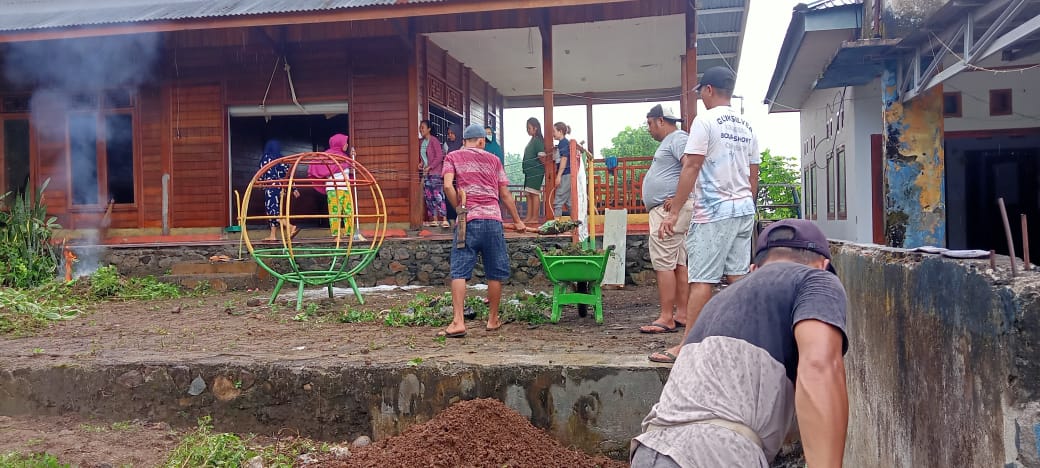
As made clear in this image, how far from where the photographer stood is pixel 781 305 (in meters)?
2.00

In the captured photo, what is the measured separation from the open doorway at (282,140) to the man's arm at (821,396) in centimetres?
1076

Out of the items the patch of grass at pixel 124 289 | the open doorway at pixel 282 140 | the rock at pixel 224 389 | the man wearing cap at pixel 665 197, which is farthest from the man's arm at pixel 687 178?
the open doorway at pixel 282 140

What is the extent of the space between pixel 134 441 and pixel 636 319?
3992 millimetres

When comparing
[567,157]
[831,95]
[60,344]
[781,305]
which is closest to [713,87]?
[781,305]

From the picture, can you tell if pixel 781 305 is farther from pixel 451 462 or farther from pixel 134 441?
pixel 134 441

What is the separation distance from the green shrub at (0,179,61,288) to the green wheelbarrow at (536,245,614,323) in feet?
22.3

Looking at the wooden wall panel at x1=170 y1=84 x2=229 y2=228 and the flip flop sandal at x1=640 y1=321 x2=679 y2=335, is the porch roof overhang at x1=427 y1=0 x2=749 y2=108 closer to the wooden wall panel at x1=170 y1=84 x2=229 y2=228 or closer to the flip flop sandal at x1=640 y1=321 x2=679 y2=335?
the wooden wall panel at x1=170 y1=84 x2=229 y2=228

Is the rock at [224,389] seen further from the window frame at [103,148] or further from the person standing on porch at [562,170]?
the window frame at [103,148]

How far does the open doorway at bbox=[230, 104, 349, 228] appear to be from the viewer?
12.7 metres

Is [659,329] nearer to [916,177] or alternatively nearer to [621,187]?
[916,177]

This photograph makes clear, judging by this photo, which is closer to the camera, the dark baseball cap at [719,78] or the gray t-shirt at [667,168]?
the dark baseball cap at [719,78]

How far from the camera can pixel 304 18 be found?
983 centimetres

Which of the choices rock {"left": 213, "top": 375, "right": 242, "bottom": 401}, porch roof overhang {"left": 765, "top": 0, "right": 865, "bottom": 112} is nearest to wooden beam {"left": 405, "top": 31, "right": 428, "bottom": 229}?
porch roof overhang {"left": 765, "top": 0, "right": 865, "bottom": 112}

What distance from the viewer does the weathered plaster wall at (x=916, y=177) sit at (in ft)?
27.2
